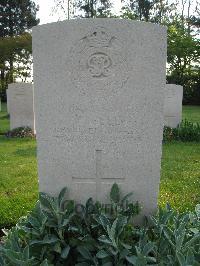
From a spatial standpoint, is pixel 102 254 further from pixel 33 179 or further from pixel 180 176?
pixel 180 176

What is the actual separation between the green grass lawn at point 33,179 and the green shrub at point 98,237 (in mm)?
1360

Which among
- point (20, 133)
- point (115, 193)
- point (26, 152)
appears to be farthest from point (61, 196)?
point (20, 133)

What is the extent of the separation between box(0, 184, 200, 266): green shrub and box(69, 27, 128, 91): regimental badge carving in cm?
91

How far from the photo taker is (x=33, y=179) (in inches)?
236

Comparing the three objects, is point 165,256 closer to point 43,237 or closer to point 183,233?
point 183,233

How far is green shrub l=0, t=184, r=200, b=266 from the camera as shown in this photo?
269cm

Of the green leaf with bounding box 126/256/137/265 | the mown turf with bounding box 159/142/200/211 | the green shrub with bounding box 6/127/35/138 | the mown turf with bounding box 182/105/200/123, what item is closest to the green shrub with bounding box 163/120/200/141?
the mown turf with bounding box 159/142/200/211

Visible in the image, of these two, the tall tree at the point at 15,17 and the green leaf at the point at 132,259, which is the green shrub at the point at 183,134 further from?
the tall tree at the point at 15,17

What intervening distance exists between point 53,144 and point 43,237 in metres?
0.77

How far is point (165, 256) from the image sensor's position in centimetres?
279

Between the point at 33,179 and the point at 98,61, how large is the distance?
135 inches

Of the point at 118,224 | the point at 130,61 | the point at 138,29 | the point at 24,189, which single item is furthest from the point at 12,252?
the point at 24,189

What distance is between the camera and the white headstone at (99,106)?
301cm

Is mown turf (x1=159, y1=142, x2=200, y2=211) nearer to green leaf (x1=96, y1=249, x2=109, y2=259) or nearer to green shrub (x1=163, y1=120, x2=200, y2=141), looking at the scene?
green shrub (x1=163, y1=120, x2=200, y2=141)
